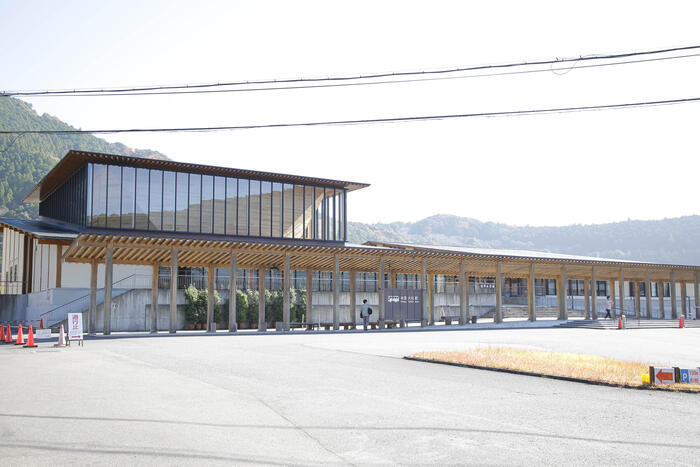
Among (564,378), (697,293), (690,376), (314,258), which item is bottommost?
(564,378)

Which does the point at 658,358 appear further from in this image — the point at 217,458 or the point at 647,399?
the point at 217,458

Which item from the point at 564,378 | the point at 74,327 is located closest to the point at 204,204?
the point at 74,327

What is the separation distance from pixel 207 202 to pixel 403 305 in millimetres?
14943

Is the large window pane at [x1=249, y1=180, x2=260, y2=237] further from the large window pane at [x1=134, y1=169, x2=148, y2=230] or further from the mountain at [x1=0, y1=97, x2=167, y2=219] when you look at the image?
the mountain at [x1=0, y1=97, x2=167, y2=219]

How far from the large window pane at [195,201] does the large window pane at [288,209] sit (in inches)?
241

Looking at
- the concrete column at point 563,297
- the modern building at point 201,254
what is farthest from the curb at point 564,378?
the concrete column at point 563,297

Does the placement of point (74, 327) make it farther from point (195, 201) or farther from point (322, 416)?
point (195, 201)

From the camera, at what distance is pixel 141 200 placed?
128 feet

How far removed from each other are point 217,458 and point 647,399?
7.29m

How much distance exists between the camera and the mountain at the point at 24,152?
319ft

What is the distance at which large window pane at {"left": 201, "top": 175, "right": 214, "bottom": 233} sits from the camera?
40.9 m

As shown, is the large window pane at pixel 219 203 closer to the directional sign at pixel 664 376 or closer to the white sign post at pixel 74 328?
the white sign post at pixel 74 328

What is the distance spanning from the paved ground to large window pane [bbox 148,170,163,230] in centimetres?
2462

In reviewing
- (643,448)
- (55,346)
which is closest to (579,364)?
(643,448)
